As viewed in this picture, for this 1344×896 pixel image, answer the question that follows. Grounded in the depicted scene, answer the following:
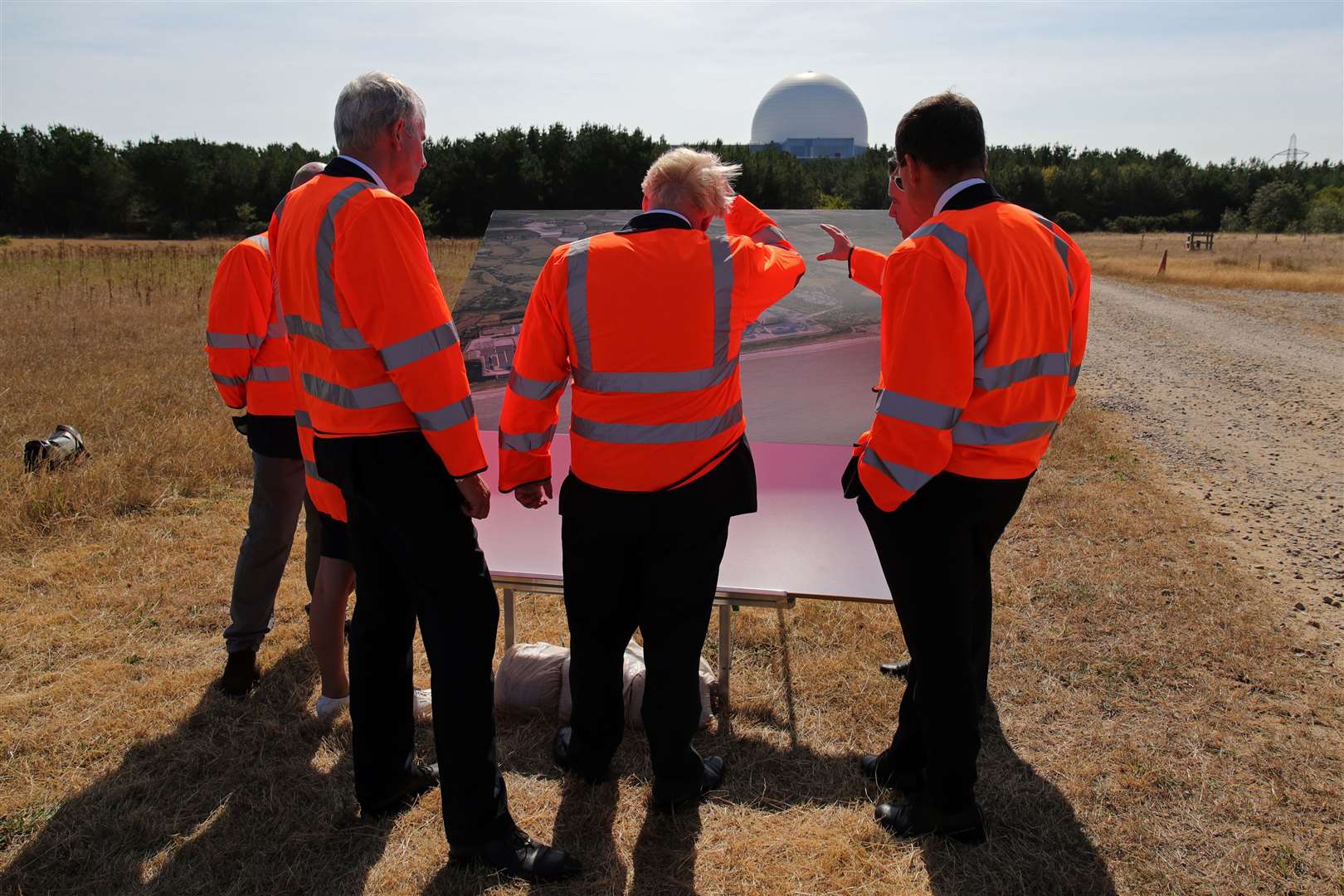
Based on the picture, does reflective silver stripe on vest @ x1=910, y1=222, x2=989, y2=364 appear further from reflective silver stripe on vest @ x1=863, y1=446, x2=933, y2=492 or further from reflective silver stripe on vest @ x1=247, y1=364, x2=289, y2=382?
reflective silver stripe on vest @ x1=247, y1=364, x2=289, y2=382

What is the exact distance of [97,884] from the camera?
2611 millimetres

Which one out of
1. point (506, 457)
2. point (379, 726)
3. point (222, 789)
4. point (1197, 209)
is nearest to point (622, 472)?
point (506, 457)

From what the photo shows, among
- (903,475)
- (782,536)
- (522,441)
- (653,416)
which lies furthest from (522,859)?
(782,536)

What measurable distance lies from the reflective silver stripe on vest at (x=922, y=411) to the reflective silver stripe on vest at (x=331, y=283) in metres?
1.39

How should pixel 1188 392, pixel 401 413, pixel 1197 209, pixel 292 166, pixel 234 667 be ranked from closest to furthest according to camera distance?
pixel 401 413 → pixel 234 667 → pixel 1188 392 → pixel 292 166 → pixel 1197 209

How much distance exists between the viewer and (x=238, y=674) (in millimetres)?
3691

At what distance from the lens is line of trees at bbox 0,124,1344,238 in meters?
33.6

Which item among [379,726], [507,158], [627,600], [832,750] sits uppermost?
[507,158]

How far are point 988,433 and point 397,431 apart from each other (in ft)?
5.21

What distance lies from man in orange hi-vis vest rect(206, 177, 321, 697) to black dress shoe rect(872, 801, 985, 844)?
256cm

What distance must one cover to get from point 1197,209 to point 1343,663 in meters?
62.4

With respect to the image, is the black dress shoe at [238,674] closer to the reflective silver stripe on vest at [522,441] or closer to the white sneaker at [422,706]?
the white sneaker at [422,706]

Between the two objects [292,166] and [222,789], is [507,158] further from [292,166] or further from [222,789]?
[222,789]

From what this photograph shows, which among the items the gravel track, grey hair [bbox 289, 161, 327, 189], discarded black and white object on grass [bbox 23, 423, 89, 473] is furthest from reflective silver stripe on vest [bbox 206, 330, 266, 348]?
the gravel track
